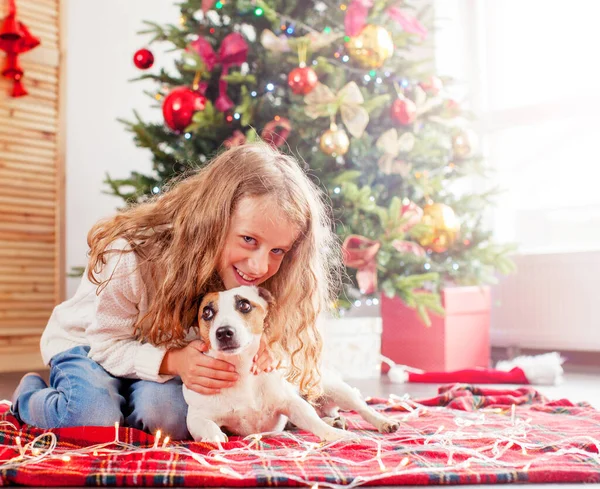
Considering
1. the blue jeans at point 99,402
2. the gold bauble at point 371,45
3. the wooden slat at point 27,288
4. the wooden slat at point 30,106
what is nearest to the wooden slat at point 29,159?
the wooden slat at point 30,106

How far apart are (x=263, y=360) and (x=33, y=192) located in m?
2.51

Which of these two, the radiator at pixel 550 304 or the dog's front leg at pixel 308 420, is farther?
the radiator at pixel 550 304

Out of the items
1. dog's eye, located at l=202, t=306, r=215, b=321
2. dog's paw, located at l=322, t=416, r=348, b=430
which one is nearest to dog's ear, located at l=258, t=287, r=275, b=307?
dog's eye, located at l=202, t=306, r=215, b=321

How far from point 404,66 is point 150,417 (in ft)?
6.64

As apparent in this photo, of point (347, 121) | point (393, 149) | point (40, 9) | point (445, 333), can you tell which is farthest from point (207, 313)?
point (40, 9)

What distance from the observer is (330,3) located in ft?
9.29

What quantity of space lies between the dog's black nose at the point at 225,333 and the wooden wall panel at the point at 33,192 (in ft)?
7.75

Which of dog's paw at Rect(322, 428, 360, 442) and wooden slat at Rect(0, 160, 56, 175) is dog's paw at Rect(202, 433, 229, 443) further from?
wooden slat at Rect(0, 160, 56, 175)

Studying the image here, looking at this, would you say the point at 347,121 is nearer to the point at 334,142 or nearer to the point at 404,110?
the point at 334,142

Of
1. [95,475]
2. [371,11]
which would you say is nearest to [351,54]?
[371,11]

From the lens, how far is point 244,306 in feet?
4.38

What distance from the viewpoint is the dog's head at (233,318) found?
130 cm

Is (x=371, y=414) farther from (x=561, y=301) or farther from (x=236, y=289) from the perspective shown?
(x=561, y=301)

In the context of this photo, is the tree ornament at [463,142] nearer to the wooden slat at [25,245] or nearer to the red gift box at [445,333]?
the red gift box at [445,333]
